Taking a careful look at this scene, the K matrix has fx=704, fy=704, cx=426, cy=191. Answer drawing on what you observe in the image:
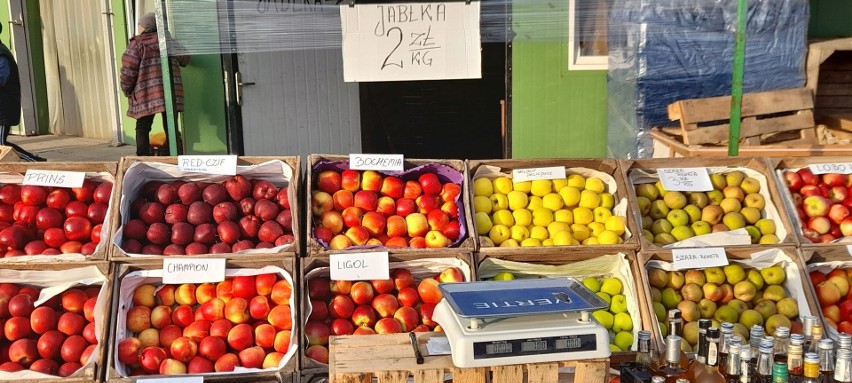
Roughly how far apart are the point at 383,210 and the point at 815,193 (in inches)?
82.5

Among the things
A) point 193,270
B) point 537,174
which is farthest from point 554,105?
point 193,270

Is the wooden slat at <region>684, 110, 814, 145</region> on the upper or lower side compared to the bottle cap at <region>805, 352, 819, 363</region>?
upper

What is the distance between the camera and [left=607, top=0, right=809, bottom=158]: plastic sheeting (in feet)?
16.4

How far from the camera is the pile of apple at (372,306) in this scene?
2805 millimetres

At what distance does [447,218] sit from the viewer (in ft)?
10.4

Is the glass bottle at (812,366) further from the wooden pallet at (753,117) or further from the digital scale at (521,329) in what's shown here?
the wooden pallet at (753,117)

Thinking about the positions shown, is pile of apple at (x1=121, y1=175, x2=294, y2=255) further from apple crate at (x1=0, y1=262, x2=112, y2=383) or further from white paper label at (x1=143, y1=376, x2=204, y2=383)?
white paper label at (x1=143, y1=376, x2=204, y2=383)

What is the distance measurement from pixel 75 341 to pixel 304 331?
86 cm

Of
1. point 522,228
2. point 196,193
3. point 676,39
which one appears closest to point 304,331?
point 196,193

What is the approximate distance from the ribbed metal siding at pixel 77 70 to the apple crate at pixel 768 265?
8.80 meters

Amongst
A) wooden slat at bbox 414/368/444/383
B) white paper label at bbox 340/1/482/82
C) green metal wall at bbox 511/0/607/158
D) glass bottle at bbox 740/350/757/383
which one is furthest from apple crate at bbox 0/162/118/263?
green metal wall at bbox 511/0/607/158

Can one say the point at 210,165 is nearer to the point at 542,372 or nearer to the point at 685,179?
the point at 542,372

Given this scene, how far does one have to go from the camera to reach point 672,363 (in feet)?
6.96

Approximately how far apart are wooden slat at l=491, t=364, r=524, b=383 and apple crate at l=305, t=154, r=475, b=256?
3.97 feet
